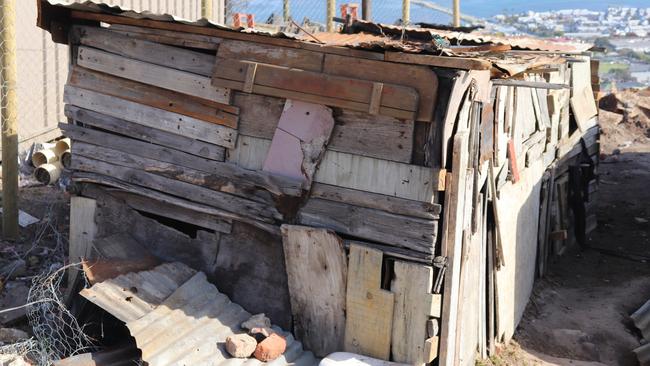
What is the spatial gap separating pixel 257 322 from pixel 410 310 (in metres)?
1.24

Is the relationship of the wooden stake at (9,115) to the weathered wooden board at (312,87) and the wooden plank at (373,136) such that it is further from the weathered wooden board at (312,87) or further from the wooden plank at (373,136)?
the wooden plank at (373,136)

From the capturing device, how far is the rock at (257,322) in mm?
6328

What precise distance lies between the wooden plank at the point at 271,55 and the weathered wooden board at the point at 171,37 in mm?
122

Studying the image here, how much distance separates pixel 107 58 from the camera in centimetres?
678

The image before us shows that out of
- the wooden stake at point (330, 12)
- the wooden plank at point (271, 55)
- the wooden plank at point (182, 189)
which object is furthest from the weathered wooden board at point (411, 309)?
the wooden stake at point (330, 12)

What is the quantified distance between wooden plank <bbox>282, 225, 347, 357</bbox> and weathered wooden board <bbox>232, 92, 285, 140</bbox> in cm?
82

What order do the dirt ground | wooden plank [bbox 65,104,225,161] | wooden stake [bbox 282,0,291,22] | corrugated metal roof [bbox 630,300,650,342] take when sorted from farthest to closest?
wooden stake [bbox 282,0,291,22] → corrugated metal roof [bbox 630,300,650,342] → the dirt ground → wooden plank [bbox 65,104,225,161]

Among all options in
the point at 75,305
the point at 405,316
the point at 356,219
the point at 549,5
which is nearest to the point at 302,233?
the point at 356,219

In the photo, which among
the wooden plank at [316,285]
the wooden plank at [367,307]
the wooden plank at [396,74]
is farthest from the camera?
the wooden plank at [316,285]

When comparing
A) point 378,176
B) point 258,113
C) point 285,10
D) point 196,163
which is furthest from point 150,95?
point 285,10

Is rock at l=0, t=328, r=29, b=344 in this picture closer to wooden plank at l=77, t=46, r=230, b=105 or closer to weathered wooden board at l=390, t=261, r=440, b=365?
wooden plank at l=77, t=46, r=230, b=105

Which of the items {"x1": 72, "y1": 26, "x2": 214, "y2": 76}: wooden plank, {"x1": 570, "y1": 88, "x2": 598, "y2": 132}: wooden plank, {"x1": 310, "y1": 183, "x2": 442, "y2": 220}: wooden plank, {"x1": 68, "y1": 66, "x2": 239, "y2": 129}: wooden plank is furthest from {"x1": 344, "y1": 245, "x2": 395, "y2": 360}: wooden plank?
{"x1": 570, "y1": 88, "x2": 598, "y2": 132}: wooden plank

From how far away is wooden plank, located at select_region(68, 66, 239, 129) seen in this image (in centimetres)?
652

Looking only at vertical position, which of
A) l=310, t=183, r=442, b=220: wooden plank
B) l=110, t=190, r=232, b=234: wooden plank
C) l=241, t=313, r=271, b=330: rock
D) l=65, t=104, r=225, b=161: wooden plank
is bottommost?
l=241, t=313, r=271, b=330: rock
